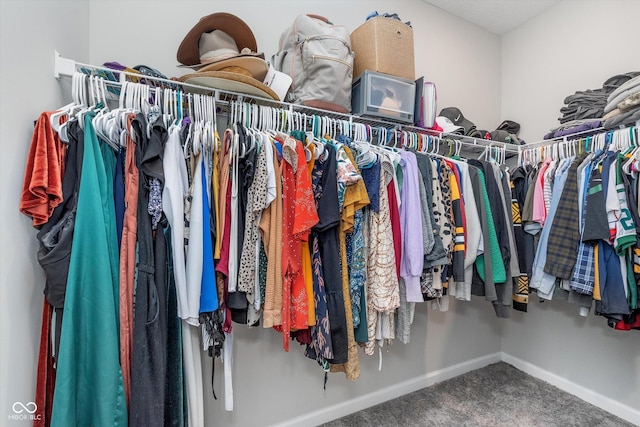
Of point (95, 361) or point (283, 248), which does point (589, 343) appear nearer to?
point (283, 248)

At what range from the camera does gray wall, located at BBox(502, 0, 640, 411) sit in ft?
6.04

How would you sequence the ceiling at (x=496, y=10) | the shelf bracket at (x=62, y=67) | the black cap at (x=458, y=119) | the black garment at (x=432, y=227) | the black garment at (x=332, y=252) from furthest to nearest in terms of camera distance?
1. the ceiling at (x=496, y=10)
2. the black cap at (x=458, y=119)
3. the black garment at (x=432, y=227)
4. the black garment at (x=332, y=252)
5. the shelf bracket at (x=62, y=67)

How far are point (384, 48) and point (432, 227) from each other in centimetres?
93

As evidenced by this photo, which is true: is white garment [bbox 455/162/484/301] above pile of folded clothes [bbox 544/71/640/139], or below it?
below

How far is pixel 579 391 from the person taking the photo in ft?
6.56

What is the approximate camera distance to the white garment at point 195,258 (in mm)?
969

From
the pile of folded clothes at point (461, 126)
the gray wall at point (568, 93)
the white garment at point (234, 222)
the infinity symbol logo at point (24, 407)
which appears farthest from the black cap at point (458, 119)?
the infinity symbol logo at point (24, 407)

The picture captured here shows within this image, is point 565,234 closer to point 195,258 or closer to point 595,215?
point 595,215

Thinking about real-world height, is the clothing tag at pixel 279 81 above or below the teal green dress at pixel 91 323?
above

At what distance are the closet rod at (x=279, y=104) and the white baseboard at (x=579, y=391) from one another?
1.67 m

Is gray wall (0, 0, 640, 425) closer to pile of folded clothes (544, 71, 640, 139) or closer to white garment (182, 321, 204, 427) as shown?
pile of folded clothes (544, 71, 640, 139)

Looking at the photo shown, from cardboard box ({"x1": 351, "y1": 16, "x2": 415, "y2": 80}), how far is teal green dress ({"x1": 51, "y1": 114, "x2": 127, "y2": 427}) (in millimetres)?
1266

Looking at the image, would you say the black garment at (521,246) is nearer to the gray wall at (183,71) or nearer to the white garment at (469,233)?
the white garment at (469,233)

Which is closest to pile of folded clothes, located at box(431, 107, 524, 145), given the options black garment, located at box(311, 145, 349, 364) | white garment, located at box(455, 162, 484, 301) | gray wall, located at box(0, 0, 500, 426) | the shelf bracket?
gray wall, located at box(0, 0, 500, 426)
